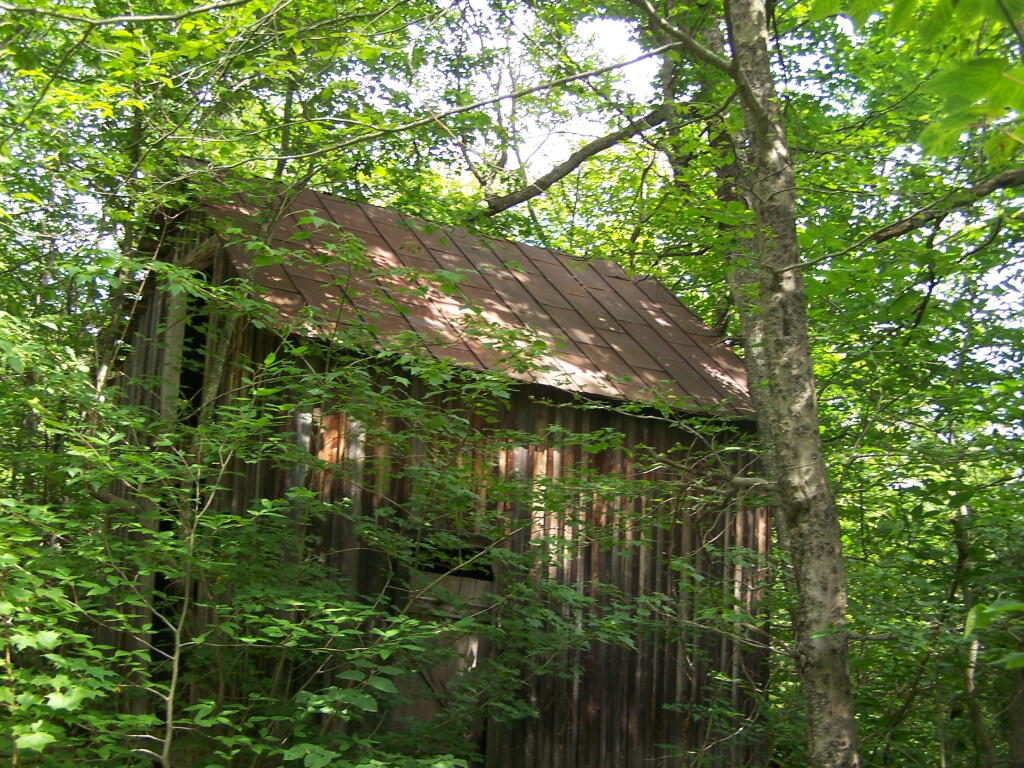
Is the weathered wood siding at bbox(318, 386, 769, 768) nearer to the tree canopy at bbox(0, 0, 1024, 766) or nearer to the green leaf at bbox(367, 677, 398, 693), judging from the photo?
the tree canopy at bbox(0, 0, 1024, 766)

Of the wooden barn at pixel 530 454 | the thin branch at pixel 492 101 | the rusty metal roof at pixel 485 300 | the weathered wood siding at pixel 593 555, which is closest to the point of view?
the thin branch at pixel 492 101

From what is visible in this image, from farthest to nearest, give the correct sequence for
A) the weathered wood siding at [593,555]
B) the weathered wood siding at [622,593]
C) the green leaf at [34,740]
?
the weathered wood siding at [622,593] → the weathered wood siding at [593,555] → the green leaf at [34,740]

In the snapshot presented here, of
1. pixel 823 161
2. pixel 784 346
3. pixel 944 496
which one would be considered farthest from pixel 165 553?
pixel 823 161

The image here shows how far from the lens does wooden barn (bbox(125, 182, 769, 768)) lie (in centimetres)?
781

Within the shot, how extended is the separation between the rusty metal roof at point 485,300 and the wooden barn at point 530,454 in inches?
1.4

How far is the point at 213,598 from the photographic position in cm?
675

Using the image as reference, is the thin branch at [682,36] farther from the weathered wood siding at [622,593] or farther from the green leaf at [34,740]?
the green leaf at [34,740]

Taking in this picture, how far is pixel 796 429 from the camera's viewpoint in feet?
20.6

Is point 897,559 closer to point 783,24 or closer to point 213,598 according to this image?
point 213,598

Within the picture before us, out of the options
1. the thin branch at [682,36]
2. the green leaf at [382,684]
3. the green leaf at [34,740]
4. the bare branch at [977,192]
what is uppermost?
the thin branch at [682,36]

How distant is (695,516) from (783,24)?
7.49 m

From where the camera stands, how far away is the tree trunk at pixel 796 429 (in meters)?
5.93

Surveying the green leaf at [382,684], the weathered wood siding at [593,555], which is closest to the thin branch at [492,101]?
the weathered wood siding at [593,555]

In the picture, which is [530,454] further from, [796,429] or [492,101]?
[492,101]
